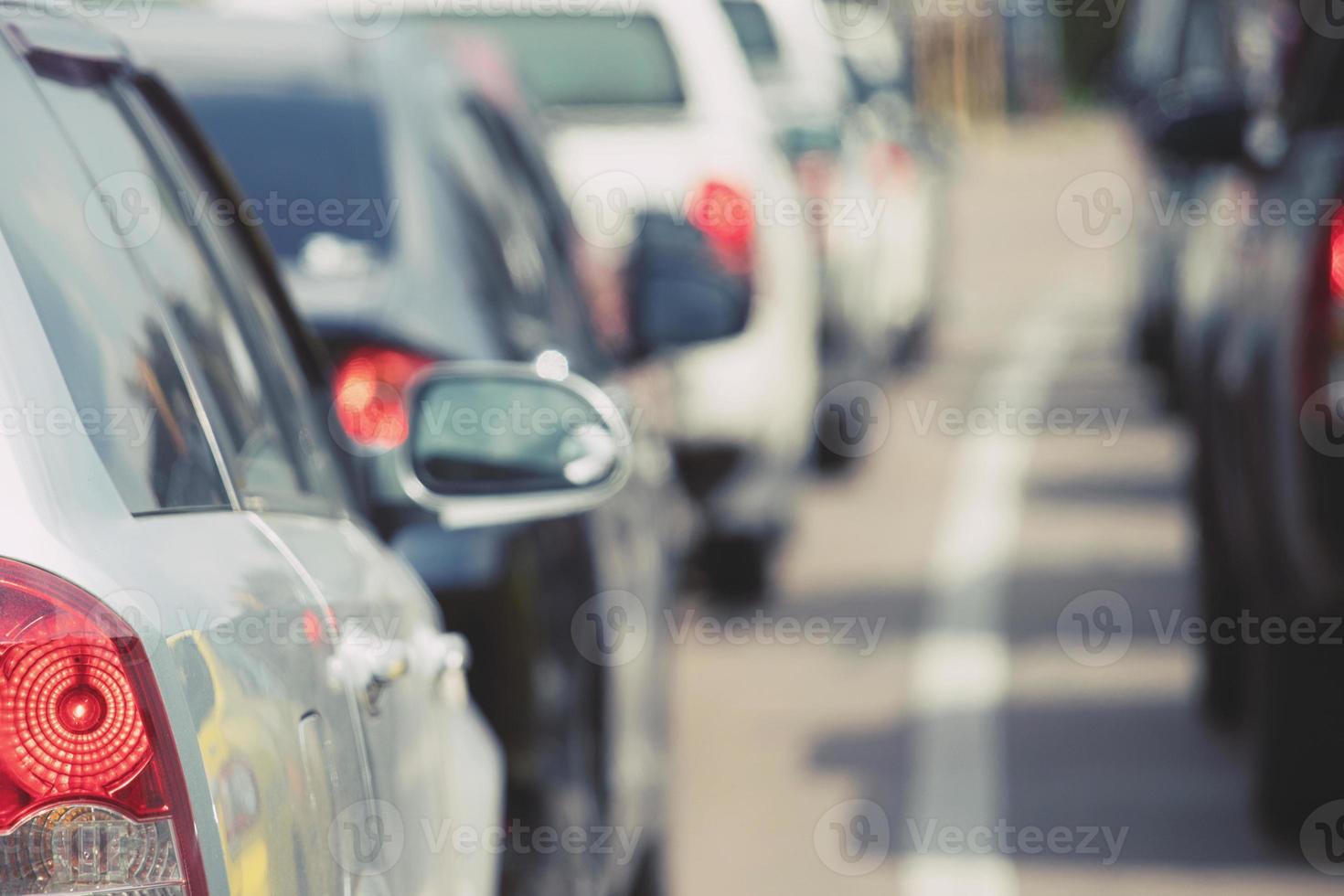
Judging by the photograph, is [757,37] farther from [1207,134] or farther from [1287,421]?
[1287,421]

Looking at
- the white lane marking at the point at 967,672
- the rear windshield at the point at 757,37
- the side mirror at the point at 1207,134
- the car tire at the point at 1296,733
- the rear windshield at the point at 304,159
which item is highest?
the rear windshield at the point at 304,159

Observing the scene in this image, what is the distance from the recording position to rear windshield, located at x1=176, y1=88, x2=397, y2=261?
441 cm

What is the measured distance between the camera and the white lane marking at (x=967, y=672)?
581 centimetres

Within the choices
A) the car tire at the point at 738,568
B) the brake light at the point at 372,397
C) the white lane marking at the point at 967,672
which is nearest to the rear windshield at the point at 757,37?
the white lane marking at the point at 967,672

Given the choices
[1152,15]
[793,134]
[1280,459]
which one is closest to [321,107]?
[1280,459]

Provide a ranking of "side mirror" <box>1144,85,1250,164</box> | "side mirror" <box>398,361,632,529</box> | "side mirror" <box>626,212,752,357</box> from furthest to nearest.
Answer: "side mirror" <box>1144,85,1250,164</box> → "side mirror" <box>626,212,752,357</box> → "side mirror" <box>398,361,632,529</box>

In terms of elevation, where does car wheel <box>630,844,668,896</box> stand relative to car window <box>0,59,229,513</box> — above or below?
below

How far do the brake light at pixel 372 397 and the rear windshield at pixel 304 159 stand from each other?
0.69ft

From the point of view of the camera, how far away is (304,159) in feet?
14.9

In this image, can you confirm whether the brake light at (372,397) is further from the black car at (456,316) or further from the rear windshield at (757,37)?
the rear windshield at (757,37)

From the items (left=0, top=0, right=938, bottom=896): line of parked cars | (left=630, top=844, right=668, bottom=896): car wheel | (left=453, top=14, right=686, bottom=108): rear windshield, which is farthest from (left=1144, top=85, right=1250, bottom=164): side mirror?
(left=630, top=844, right=668, bottom=896): car wheel

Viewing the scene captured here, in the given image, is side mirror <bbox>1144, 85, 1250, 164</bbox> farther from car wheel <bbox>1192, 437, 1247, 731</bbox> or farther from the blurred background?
A: car wheel <bbox>1192, 437, 1247, 731</bbox>

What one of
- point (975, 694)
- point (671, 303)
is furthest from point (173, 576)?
point (975, 694)

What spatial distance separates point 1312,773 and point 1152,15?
39.2ft
